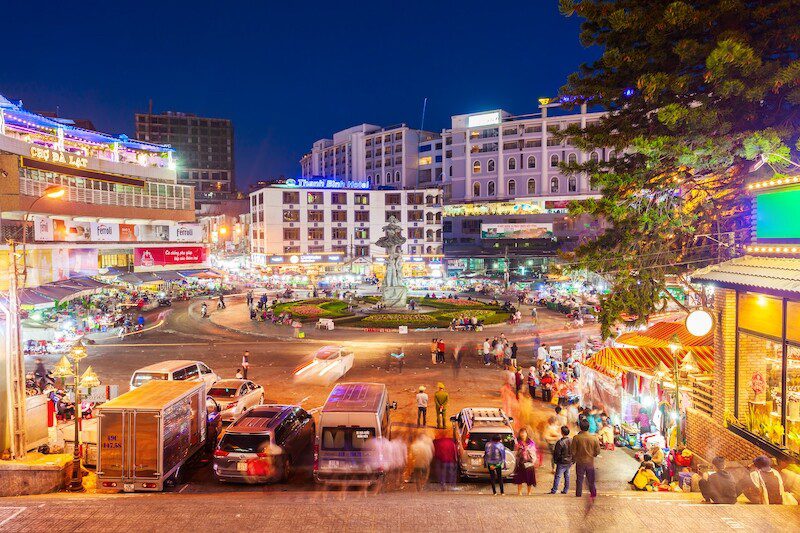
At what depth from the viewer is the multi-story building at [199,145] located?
5876 inches

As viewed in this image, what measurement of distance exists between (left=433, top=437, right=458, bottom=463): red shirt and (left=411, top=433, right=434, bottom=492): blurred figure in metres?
0.19

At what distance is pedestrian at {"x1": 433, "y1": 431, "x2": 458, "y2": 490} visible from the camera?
43.0 feet

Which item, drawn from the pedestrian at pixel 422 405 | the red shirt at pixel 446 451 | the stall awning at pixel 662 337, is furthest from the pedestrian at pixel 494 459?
the stall awning at pixel 662 337

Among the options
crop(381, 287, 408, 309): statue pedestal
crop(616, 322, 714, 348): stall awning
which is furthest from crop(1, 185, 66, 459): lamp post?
crop(381, 287, 408, 309): statue pedestal

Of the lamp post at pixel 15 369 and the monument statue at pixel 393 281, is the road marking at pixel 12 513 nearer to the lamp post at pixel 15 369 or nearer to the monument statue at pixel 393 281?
the lamp post at pixel 15 369

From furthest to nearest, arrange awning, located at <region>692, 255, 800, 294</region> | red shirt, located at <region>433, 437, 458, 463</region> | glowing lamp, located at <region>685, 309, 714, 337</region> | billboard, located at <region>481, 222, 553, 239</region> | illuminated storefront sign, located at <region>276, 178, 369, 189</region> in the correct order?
billboard, located at <region>481, 222, 553, 239</region> → illuminated storefront sign, located at <region>276, 178, 369, 189</region> → red shirt, located at <region>433, 437, 458, 463</region> → glowing lamp, located at <region>685, 309, 714, 337</region> → awning, located at <region>692, 255, 800, 294</region>

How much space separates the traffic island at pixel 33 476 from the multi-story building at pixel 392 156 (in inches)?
3600

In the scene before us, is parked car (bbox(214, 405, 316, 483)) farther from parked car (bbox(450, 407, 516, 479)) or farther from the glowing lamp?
the glowing lamp

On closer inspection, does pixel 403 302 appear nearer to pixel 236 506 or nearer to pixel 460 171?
pixel 236 506

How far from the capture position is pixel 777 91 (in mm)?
12188

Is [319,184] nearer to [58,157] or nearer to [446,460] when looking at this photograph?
[58,157]

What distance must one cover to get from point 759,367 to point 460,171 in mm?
86757

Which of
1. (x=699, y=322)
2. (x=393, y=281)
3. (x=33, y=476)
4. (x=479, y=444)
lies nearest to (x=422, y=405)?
(x=479, y=444)

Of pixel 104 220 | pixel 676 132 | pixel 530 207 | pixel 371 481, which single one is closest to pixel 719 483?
pixel 371 481
